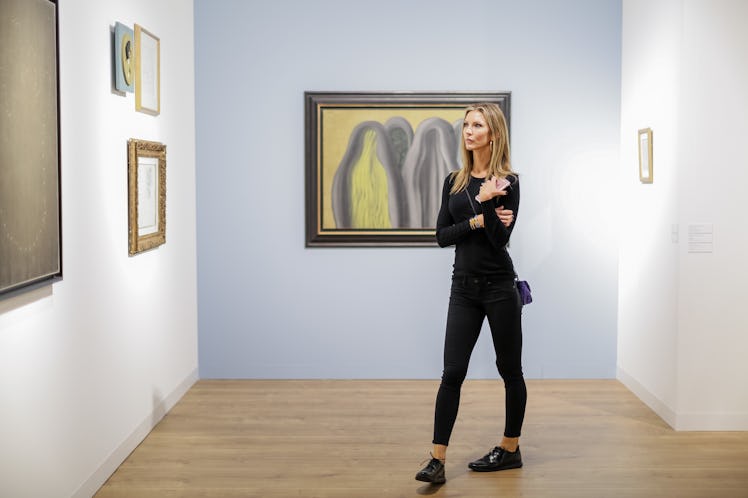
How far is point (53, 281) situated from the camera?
10.3ft

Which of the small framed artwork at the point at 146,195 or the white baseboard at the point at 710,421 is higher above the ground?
the small framed artwork at the point at 146,195

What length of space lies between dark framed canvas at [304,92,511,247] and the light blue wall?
92mm

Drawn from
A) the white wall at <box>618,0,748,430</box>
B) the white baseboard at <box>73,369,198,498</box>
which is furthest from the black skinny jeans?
the white baseboard at <box>73,369,198,498</box>

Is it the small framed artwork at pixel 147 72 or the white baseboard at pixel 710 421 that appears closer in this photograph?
the small framed artwork at pixel 147 72

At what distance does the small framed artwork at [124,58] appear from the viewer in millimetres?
3977

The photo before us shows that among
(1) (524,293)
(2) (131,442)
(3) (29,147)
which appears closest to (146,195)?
(2) (131,442)

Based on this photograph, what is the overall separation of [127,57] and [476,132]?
1691mm

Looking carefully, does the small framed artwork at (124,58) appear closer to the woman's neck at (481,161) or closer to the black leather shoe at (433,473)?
the woman's neck at (481,161)

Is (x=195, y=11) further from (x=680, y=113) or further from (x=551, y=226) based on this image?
(x=680, y=113)

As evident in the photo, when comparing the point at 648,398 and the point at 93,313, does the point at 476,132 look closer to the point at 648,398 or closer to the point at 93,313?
the point at 93,313

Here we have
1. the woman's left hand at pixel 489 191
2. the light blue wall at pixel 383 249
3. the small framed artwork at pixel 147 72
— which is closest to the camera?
the woman's left hand at pixel 489 191

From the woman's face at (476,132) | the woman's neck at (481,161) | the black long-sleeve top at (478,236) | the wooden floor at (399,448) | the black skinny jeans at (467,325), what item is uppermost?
the woman's face at (476,132)

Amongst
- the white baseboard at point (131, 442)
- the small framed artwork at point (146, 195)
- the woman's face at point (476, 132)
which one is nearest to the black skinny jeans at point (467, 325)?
the woman's face at point (476, 132)

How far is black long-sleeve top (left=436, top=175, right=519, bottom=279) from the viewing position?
366 cm
